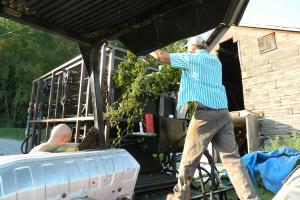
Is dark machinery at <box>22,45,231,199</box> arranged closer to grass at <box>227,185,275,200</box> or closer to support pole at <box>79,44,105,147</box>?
grass at <box>227,185,275,200</box>

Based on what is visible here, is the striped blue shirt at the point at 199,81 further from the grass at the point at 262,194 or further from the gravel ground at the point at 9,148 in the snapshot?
the gravel ground at the point at 9,148

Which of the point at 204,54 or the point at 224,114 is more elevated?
the point at 204,54

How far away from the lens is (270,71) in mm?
12852

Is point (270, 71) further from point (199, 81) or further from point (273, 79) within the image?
point (199, 81)

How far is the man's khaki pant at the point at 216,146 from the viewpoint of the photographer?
3.11 metres

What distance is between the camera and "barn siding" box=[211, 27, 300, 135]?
466 inches

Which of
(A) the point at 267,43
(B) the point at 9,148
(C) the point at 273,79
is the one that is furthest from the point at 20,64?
(C) the point at 273,79

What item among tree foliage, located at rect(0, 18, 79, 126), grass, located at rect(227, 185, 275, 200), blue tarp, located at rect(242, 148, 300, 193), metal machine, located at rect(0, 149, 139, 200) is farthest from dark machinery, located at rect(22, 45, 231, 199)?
tree foliage, located at rect(0, 18, 79, 126)

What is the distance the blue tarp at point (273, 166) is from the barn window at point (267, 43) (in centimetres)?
766

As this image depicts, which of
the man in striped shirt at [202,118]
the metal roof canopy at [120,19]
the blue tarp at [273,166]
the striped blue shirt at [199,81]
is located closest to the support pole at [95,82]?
the metal roof canopy at [120,19]

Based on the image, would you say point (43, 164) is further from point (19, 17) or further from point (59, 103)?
point (59, 103)

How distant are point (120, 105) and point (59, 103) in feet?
9.21

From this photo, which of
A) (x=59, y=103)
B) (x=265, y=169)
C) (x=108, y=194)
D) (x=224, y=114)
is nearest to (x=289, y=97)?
(x=265, y=169)

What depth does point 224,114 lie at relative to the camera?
343 cm
